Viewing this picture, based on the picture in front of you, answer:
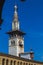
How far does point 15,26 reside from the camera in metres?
104

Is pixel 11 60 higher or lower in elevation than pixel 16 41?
lower

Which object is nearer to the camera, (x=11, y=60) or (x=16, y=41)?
(x=11, y=60)

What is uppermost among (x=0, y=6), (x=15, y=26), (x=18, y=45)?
(x=15, y=26)

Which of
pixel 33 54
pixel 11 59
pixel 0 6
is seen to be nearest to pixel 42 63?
pixel 33 54

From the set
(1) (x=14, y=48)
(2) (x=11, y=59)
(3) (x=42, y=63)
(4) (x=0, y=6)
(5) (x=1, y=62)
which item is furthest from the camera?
(1) (x=14, y=48)

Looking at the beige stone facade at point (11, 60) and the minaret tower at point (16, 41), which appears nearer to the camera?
the beige stone facade at point (11, 60)

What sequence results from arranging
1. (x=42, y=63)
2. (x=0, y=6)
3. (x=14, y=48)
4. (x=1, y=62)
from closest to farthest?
(x=0, y=6) → (x=1, y=62) → (x=42, y=63) → (x=14, y=48)

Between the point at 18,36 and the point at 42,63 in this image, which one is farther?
the point at 18,36

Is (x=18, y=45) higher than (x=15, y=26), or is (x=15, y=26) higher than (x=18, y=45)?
(x=15, y=26)

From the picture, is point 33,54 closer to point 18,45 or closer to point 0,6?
point 18,45

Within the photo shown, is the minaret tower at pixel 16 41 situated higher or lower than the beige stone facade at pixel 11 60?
higher

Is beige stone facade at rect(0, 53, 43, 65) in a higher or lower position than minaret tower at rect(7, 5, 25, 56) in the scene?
lower

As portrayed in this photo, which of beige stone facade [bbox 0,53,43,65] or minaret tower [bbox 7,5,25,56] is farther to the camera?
minaret tower [bbox 7,5,25,56]

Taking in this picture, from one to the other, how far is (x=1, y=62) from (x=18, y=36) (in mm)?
45432
